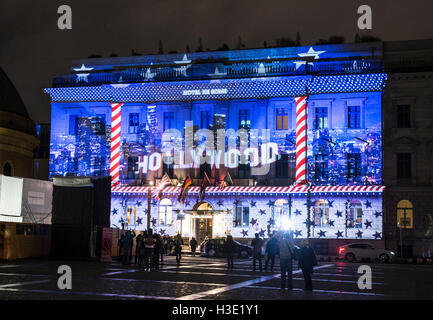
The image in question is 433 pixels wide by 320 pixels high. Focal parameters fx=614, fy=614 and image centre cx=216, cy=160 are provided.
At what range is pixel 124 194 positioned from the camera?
53219 mm

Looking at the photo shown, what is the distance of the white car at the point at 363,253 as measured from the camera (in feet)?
143

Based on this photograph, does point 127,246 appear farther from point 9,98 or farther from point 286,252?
point 9,98

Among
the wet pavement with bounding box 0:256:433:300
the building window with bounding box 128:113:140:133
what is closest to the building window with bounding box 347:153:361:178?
the building window with bounding box 128:113:140:133

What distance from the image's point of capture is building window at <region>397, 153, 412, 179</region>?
4984 cm

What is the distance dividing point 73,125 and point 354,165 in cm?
2526

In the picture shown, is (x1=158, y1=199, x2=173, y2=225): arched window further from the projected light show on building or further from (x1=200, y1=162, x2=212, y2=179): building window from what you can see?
(x1=200, y1=162, x2=212, y2=179): building window

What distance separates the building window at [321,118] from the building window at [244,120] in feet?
18.7

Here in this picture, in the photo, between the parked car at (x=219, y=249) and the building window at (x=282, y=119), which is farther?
the building window at (x=282, y=119)

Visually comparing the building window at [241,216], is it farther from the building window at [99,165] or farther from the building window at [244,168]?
the building window at [99,165]

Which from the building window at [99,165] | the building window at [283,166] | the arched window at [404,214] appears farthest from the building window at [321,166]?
the building window at [99,165]

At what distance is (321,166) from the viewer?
51062 millimetres

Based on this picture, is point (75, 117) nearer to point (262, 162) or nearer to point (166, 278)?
point (262, 162)

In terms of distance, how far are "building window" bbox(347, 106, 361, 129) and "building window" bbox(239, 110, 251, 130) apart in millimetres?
8392

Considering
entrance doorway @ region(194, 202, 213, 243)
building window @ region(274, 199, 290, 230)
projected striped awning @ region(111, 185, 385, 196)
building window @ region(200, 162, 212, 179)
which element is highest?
building window @ region(200, 162, 212, 179)
